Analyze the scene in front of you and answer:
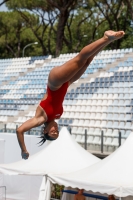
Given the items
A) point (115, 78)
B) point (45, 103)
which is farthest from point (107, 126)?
point (45, 103)

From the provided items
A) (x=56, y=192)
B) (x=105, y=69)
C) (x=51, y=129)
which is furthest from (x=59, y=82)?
(x=105, y=69)

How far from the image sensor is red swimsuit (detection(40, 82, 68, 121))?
18.3 feet

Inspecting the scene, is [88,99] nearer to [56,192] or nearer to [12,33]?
[56,192]

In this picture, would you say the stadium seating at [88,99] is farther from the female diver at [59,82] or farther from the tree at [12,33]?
the tree at [12,33]

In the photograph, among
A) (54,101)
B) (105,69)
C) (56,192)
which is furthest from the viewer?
(105,69)

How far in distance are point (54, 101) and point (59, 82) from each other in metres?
0.29

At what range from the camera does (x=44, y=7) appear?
46.8 metres

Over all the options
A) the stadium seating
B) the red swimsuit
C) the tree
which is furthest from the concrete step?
the tree

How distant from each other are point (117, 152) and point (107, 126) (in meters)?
7.28

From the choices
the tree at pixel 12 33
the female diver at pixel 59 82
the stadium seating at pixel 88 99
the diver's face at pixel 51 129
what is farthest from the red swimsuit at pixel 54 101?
the tree at pixel 12 33

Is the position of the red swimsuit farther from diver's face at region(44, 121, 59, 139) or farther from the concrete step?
the concrete step

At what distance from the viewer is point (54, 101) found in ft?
18.4

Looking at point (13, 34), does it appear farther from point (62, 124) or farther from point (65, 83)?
point (65, 83)

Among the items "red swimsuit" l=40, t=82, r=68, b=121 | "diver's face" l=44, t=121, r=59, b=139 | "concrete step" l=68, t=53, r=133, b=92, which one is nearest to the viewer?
"red swimsuit" l=40, t=82, r=68, b=121
